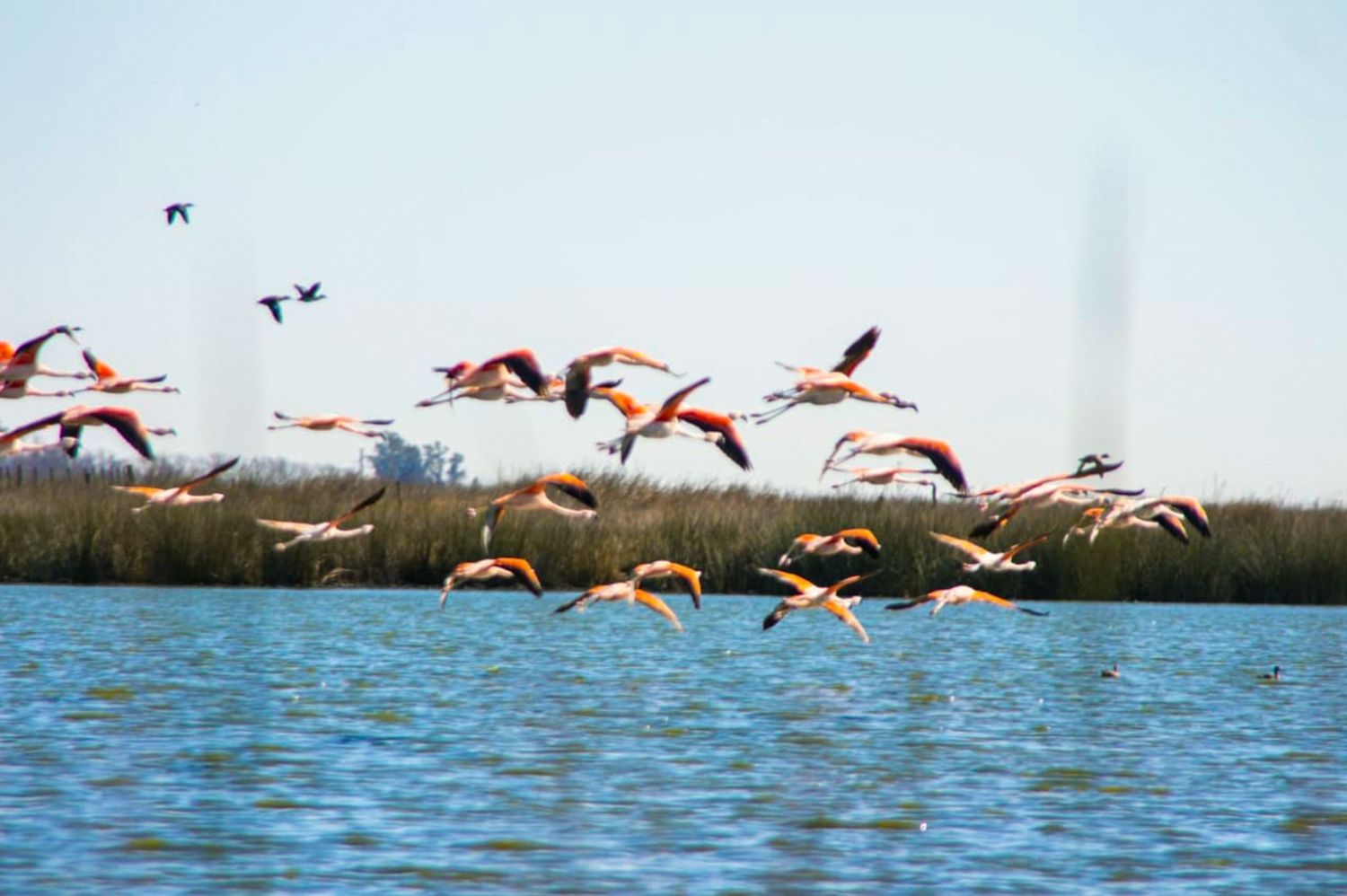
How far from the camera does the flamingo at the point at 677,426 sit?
15.3 metres

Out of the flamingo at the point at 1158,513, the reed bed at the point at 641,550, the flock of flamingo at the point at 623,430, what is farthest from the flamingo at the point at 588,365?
the reed bed at the point at 641,550

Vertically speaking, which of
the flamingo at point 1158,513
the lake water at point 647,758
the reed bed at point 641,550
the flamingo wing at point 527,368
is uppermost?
the flamingo wing at point 527,368

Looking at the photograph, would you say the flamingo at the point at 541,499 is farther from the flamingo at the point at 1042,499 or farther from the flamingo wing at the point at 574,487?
the flamingo at the point at 1042,499

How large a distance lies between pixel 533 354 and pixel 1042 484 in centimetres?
479

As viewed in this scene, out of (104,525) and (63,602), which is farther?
(104,525)

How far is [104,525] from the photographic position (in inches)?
1305

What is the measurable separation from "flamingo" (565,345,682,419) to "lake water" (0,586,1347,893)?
3.08 meters

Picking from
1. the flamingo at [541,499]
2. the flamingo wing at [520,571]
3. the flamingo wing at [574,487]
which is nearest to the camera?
the flamingo wing at [574,487]

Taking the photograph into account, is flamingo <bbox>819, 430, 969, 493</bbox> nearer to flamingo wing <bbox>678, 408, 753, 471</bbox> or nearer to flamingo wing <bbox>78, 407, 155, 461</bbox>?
flamingo wing <bbox>678, 408, 753, 471</bbox>

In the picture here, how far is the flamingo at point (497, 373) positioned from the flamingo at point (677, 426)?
60 cm

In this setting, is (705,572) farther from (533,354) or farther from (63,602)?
(533,354)

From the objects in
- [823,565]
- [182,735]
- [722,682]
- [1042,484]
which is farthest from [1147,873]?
[823,565]

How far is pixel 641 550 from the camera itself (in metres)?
33.8

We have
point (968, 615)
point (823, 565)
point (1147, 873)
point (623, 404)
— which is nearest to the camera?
point (1147, 873)
